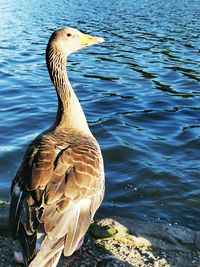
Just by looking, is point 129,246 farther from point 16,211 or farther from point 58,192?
point 16,211

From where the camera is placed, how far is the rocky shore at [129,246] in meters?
5.00

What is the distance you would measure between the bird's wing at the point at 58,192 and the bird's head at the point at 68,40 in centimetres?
199

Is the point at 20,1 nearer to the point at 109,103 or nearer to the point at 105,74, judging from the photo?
the point at 105,74

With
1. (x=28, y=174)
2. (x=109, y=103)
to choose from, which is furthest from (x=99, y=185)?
(x=109, y=103)

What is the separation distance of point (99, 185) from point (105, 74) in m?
10.7

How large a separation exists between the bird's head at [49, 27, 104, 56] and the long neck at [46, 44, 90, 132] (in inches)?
3.0

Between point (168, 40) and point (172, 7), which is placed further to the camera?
point (172, 7)

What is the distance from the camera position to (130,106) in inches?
469

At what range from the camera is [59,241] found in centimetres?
415

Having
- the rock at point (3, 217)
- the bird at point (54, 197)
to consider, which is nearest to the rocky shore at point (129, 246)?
the rock at point (3, 217)

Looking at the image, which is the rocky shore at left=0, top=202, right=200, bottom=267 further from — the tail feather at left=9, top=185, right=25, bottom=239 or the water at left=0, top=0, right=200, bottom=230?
the water at left=0, top=0, right=200, bottom=230

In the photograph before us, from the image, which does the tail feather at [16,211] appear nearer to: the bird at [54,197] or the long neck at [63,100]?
the bird at [54,197]

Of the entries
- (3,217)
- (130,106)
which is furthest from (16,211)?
(130,106)

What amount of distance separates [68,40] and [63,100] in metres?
0.92
